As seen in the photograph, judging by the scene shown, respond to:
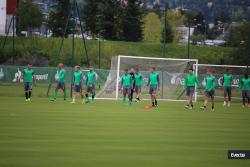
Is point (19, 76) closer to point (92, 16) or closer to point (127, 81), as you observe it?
point (127, 81)

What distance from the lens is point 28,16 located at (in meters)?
96.8

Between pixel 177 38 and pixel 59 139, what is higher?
pixel 177 38

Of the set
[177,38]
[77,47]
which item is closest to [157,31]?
[177,38]

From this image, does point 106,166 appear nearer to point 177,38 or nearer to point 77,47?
point 77,47

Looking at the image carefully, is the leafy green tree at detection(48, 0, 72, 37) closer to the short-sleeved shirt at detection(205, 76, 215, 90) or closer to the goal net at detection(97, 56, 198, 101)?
the goal net at detection(97, 56, 198, 101)

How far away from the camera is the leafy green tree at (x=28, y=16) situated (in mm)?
95562

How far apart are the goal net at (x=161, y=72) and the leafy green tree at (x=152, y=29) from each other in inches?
2386

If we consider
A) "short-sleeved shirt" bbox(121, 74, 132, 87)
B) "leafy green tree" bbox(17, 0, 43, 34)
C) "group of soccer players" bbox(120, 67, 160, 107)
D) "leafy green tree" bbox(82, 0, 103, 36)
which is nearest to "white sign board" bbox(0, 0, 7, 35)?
"leafy green tree" bbox(17, 0, 43, 34)

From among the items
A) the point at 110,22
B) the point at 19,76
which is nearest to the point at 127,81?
the point at 19,76

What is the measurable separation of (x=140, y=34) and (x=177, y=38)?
27.3 metres

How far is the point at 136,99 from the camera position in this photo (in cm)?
4394

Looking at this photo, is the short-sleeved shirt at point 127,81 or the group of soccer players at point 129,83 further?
the short-sleeved shirt at point 127,81

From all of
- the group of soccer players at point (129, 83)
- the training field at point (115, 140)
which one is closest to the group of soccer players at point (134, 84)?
the group of soccer players at point (129, 83)

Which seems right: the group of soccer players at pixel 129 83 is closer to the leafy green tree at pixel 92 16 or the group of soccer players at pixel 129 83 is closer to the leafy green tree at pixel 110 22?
the leafy green tree at pixel 110 22
